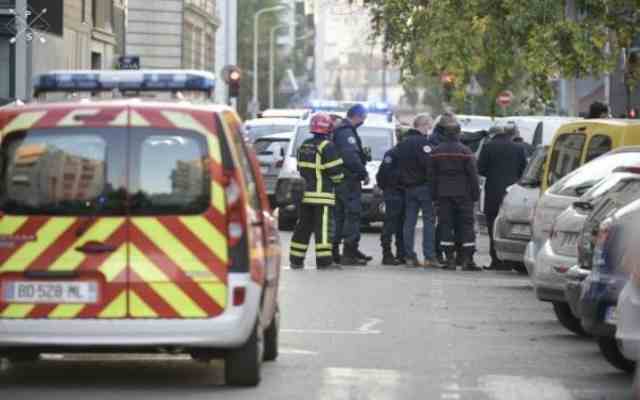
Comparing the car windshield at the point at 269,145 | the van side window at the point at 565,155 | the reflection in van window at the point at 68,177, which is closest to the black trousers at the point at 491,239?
the van side window at the point at 565,155

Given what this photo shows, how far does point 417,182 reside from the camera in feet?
77.8

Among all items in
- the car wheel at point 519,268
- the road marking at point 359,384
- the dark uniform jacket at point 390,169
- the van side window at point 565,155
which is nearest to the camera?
the road marking at point 359,384

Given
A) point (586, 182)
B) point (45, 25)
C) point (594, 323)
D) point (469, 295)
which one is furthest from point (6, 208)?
point (45, 25)

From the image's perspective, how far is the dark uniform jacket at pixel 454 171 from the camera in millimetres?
23250

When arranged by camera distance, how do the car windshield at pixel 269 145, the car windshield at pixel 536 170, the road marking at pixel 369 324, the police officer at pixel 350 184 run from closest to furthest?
1. the road marking at pixel 369 324
2. the car windshield at pixel 536 170
3. the police officer at pixel 350 184
4. the car windshield at pixel 269 145

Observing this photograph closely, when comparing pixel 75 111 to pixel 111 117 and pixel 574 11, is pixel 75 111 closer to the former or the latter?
pixel 111 117

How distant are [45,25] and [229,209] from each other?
32.6 meters

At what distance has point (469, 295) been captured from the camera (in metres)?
19.7

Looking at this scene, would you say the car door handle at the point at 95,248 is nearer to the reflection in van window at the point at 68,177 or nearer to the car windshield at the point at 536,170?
the reflection in van window at the point at 68,177

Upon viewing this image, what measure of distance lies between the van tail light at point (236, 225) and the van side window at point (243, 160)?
152 mm

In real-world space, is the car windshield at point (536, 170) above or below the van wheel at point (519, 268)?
above

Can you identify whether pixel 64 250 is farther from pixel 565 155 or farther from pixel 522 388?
pixel 565 155

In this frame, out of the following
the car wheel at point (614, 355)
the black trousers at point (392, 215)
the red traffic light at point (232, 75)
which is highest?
the red traffic light at point (232, 75)

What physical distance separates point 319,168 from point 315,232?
2.36ft
